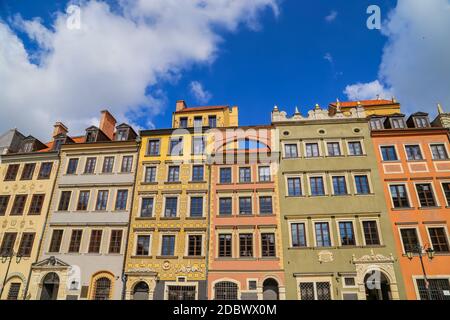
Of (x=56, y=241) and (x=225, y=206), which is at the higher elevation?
(x=225, y=206)

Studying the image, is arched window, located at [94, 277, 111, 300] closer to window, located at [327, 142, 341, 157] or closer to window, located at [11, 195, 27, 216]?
window, located at [11, 195, 27, 216]

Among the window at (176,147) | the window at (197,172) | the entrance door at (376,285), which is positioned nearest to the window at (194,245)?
the window at (197,172)

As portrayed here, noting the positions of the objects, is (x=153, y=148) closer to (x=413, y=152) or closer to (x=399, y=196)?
(x=399, y=196)

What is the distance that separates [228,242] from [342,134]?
14019 mm

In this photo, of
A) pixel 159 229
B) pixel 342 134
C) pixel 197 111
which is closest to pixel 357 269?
pixel 342 134

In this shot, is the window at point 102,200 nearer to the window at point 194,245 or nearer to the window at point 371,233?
the window at point 194,245

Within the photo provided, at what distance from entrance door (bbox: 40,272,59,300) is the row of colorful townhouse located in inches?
5.0

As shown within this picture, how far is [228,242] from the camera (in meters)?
Answer: 24.4

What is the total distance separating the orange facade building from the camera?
2141 centimetres

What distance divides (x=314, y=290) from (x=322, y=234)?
421cm

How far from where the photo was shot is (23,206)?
90.5ft

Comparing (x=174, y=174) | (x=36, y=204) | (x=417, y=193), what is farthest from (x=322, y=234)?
(x=36, y=204)

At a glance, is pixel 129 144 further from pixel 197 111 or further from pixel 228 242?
pixel 228 242

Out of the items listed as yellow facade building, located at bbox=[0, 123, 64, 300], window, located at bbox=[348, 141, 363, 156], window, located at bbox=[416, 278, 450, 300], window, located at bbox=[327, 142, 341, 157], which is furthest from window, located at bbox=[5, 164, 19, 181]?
window, located at bbox=[416, 278, 450, 300]
